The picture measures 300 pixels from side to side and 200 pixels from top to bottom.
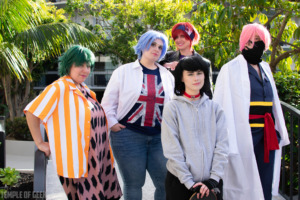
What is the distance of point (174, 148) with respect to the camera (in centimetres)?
236

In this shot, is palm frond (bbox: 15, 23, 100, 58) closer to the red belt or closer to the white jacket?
the white jacket

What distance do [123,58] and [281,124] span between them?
1207 centimetres

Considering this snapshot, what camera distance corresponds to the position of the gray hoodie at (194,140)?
2.34m

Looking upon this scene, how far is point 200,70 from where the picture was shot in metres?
2.49

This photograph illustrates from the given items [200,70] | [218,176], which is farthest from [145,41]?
[218,176]

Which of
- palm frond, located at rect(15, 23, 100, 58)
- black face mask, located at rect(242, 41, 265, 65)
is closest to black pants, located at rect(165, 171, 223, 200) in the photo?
black face mask, located at rect(242, 41, 265, 65)

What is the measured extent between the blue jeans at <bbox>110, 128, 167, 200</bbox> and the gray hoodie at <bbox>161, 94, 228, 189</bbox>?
495 mm

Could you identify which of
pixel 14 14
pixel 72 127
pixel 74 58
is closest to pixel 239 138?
pixel 72 127

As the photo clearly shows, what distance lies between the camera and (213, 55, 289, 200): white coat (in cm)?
278

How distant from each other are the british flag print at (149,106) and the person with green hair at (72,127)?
1.20 ft

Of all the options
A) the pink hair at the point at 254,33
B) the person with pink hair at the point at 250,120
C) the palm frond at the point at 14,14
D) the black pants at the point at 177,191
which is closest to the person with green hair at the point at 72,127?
the black pants at the point at 177,191

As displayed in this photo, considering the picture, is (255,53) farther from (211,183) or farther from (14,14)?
(14,14)

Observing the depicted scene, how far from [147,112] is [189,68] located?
630 mm

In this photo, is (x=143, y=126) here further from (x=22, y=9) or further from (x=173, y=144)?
(x=22, y=9)
